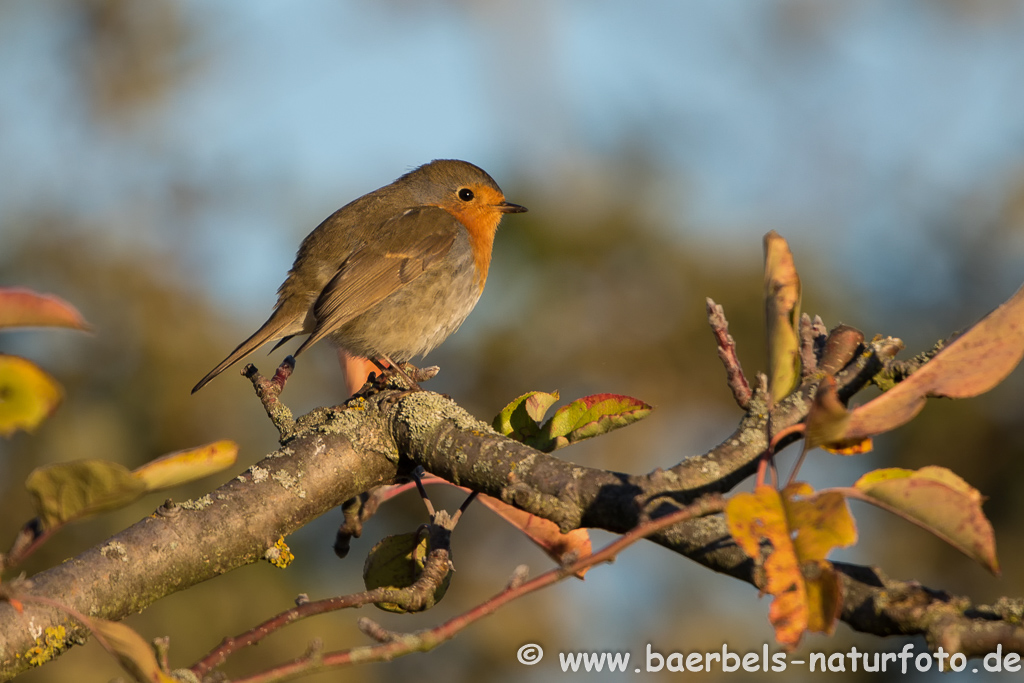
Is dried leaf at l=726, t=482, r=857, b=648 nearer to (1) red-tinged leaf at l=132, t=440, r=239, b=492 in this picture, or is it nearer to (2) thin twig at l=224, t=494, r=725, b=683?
(2) thin twig at l=224, t=494, r=725, b=683

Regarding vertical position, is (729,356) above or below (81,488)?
above

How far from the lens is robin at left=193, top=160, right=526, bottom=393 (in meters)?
4.14

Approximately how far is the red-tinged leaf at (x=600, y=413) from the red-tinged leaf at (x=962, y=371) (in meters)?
0.66

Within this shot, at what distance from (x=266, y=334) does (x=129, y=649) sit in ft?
9.81

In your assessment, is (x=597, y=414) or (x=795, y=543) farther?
(x=597, y=414)

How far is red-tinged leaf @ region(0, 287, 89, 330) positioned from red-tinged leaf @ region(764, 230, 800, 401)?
0.86 m

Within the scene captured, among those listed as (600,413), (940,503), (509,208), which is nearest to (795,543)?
(940,503)

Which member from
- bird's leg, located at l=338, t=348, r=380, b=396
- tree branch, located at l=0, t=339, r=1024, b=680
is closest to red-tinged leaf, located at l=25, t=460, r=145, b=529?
tree branch, located at l=0, t=339, r=1024, b=680

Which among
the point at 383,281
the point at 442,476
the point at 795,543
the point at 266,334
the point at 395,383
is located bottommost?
the point at 795,543

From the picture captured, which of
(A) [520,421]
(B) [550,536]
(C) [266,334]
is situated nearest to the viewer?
(B) [550,536]

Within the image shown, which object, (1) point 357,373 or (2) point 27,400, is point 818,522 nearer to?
(2) point 27,400

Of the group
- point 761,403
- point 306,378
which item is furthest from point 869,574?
point 306,378

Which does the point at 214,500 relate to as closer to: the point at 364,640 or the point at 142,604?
the point at 142,604

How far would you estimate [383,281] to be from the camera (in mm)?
4211
